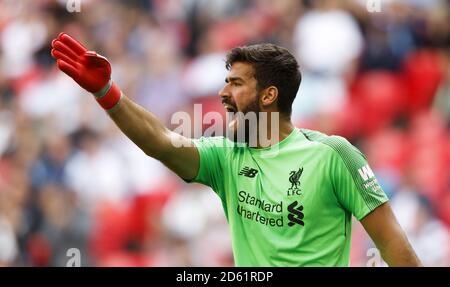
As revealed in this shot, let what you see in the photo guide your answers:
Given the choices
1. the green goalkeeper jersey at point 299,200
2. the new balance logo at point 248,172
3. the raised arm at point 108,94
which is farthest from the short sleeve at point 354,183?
the raised arm at point 108,94

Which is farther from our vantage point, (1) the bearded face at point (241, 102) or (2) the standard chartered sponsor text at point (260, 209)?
(1) the bearded face at point (241, 102)

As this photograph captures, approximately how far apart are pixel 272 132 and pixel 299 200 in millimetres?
438

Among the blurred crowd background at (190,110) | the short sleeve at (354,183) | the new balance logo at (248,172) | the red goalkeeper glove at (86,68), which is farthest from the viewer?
the blurred crowd background at (190,110)

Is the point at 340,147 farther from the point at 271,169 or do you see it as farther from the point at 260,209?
the point at 260,209

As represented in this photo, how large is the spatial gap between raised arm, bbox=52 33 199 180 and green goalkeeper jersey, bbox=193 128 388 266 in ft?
1.01

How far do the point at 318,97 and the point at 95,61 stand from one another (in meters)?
A: 4.66

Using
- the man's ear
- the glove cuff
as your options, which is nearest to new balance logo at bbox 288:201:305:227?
the man's ear

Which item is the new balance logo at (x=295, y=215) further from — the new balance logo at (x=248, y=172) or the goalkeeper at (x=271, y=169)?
the new balance logo at (x=248, y=172)

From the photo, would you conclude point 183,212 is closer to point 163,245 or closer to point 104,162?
point 163,245

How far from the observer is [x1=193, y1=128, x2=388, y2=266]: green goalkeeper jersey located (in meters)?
4.43

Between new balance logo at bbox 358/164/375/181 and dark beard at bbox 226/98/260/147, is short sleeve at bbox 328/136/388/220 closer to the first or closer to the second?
new balance logo at bbox 358/164/375/181

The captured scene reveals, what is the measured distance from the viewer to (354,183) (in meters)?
4.41

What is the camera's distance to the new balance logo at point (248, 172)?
15.2 feet

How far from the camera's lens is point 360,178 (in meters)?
4.43
